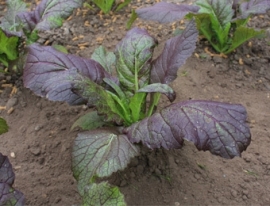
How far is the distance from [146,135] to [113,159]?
17cm

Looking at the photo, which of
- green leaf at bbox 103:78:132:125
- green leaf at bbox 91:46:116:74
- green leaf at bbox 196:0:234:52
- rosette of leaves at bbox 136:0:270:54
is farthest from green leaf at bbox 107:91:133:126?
green leaf at bbox 196:0:234:52

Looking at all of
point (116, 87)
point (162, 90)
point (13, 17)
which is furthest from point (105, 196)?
Result: point (13, 17)

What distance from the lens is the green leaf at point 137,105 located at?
6.53 ft

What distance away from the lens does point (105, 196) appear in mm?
1568

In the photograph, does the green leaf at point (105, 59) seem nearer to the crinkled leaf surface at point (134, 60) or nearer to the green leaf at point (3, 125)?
the crinkled leaf surface at point (134, 60)

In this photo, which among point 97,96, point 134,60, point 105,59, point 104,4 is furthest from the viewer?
point 104,4

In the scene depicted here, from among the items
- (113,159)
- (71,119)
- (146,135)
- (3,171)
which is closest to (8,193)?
(3,171)

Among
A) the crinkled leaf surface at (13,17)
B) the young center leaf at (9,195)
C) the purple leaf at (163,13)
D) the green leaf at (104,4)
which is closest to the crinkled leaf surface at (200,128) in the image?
the young center leaf at (9,195)

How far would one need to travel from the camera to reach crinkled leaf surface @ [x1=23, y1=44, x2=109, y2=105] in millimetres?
1856

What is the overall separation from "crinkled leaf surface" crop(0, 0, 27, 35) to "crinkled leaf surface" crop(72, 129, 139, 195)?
99cm

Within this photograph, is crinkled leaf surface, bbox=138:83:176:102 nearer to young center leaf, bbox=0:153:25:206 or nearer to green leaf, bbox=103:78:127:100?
green leaf, bbox=103:78:127:100

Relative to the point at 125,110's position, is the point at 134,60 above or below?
above

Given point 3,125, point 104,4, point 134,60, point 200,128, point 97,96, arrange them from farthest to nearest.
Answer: point 104,4
point 134,60
point 3,125
point 97,96
point 200,128

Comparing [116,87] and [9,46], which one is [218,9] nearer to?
[116,87]
